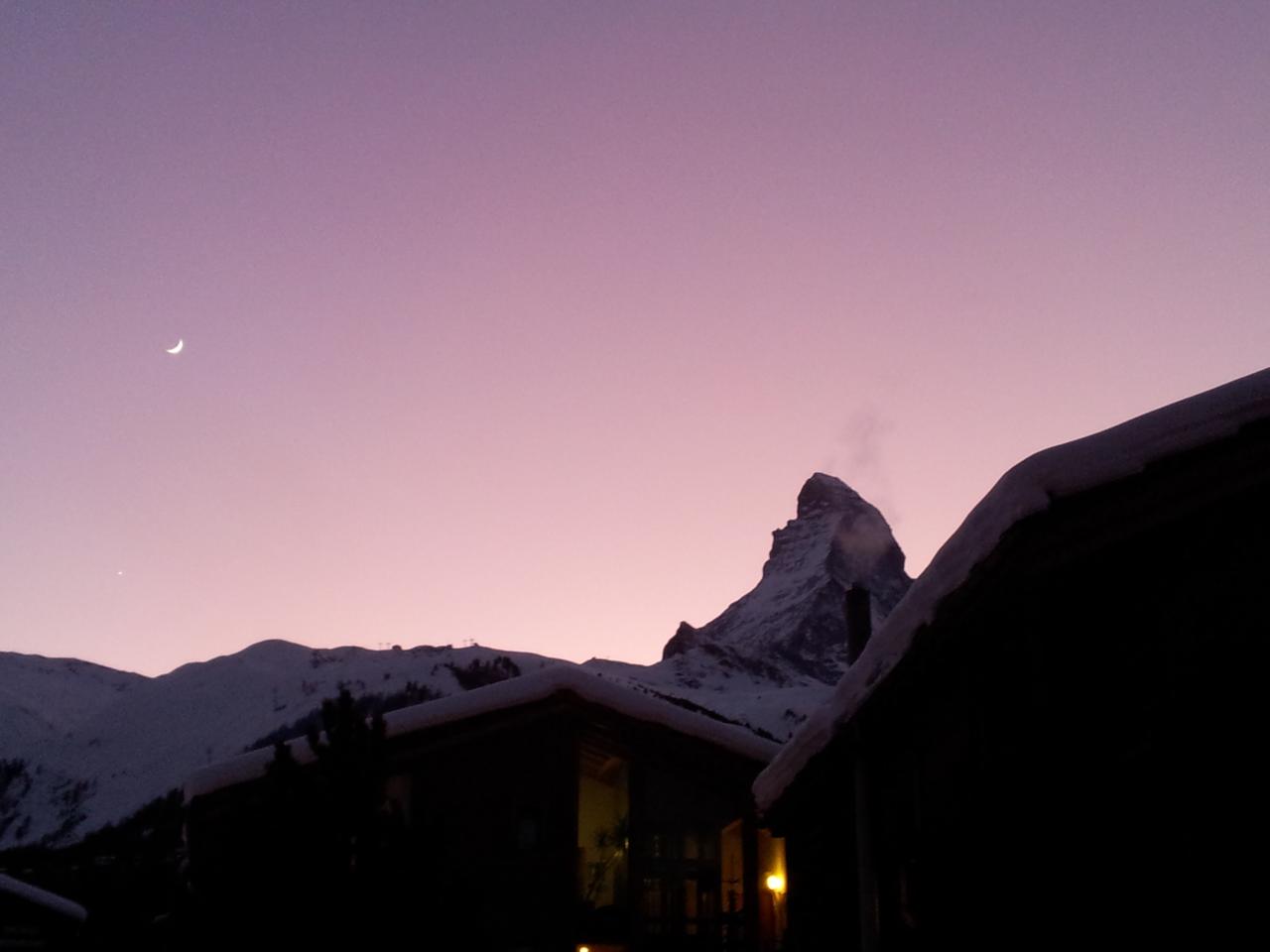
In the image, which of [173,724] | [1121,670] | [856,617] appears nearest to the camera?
[1121,670]

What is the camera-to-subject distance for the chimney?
16344mm

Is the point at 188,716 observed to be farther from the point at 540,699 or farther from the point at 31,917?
the point at 540,699

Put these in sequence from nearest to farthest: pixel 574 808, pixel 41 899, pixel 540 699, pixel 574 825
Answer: pixel 41 899, pixel 574 825, pixel 574 808, pixel 540 699

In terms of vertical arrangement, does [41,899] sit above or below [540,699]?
below

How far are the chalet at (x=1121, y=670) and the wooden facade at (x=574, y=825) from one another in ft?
40.6

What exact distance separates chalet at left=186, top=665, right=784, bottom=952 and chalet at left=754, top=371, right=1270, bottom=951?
1248 cm

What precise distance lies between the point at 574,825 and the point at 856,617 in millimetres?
5665

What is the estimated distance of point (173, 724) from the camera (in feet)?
219

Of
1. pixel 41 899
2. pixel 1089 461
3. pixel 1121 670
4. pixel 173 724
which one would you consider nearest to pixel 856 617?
pixel 1121 670

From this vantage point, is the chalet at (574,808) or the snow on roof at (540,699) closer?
the snow on roof at (540,699)

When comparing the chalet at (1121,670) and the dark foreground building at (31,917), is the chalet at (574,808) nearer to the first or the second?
the dark foreground building at (31,917)

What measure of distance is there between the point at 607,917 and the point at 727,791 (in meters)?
2.82

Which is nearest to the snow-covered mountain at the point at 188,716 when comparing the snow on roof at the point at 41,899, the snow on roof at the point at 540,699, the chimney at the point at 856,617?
the snow on roof at the point at 540,699

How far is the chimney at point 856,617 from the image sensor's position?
16.3 m
